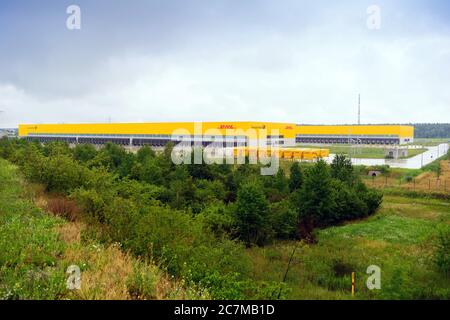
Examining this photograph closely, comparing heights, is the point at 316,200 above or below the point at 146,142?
below

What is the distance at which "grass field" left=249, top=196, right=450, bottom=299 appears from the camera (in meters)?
9.50

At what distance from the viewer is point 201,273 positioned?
6.80 m

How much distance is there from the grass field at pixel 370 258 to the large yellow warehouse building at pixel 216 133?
29.3 meters

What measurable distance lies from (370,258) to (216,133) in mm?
37718

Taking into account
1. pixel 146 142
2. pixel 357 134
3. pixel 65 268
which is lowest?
pixel 65 268

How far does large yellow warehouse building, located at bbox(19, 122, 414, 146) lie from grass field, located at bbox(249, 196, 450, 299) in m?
29.3

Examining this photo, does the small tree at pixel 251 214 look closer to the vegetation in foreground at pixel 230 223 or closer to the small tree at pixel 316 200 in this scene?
the vegetation in foreground at pixel 230 223

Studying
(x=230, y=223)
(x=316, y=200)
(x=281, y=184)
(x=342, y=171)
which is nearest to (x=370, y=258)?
(x=230, y=223)

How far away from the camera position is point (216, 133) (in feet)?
167

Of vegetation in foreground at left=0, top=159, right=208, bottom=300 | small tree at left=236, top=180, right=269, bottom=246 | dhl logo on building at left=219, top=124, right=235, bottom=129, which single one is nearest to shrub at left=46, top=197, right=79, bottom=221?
vegetation in foreground at left=0, top=159, right=208, bottom=300

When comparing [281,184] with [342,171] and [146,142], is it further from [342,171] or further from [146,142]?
[146,142]

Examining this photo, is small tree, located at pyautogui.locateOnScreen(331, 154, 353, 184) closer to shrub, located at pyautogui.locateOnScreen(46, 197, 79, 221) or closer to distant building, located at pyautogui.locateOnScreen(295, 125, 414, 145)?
shrub, located at pyautogui.locateOnScreen(46, 197, 79, 221)

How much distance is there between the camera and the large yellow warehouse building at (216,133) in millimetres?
50500
